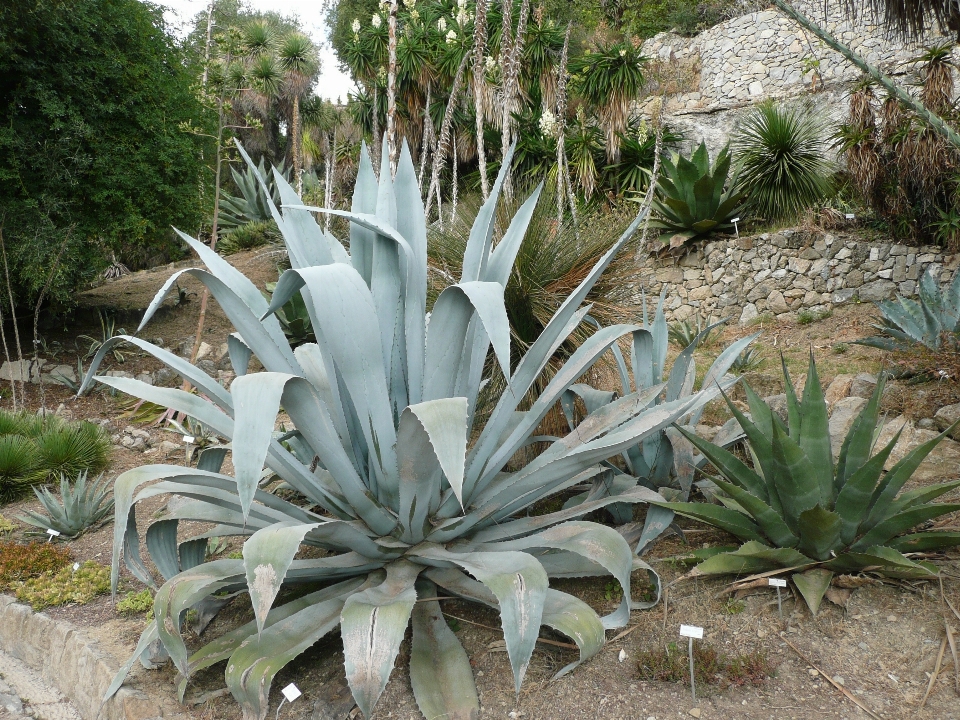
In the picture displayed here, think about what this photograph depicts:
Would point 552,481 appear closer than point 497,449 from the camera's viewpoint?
Yes

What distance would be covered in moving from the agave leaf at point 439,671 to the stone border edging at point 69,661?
2.74 feet

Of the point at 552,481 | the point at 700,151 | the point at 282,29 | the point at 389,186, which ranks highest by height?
the point at 282,29

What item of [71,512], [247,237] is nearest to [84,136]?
[71,512]

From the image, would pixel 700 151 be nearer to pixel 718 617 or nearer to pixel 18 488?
pixel 718 617

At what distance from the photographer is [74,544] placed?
150 inches

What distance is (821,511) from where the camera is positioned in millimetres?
2248

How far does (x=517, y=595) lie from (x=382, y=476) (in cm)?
73

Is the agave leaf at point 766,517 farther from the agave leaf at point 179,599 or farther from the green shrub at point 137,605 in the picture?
the green shrub at point 137,605

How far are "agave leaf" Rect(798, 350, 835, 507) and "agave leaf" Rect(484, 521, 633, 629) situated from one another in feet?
2.64

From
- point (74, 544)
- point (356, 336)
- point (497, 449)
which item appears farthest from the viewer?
point (74, 544)

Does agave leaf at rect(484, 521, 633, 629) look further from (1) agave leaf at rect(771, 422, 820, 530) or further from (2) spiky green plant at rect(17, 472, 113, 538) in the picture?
(2) spiky green plant at rect(17, 472, 113, 538)

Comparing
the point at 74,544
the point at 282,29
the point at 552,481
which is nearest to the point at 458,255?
the point at 552,481

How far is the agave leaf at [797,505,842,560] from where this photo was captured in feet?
7.45

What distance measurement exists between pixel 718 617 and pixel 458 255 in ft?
7.79
